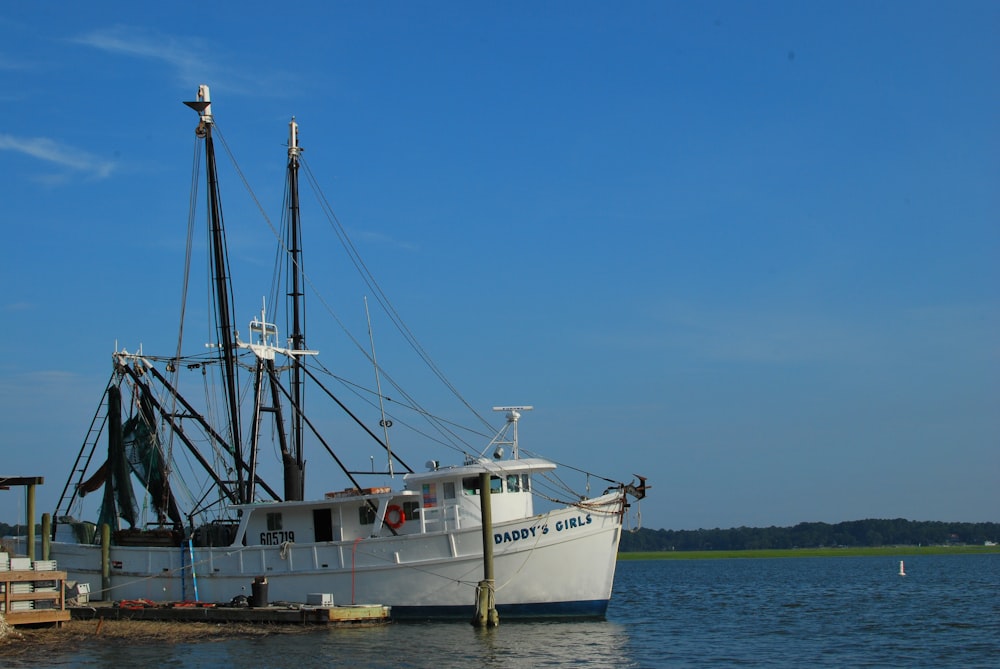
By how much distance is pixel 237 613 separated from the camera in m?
26.6

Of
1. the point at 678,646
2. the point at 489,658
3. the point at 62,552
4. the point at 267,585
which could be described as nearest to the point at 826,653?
the point at 678,646

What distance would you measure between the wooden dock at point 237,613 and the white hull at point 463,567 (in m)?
0.98

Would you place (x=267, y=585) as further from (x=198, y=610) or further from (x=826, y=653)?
(x=826, y=653)

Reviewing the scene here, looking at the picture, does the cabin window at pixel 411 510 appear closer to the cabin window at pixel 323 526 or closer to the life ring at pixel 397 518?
the life ring at pixel 397 518

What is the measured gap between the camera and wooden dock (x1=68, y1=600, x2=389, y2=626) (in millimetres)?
25922

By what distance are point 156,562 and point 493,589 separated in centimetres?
1165

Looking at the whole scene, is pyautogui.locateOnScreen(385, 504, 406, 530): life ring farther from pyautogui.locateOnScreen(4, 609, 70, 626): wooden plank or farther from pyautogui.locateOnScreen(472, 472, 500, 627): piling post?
pyautogui.locateOnScreen(4, 609, 70, 626): wooden plank


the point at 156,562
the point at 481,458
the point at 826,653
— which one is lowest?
the point at 826,653

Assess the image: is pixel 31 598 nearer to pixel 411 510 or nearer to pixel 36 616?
pixel 36 616

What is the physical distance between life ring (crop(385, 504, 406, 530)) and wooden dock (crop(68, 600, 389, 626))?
7.03 feet

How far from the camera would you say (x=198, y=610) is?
89.3 ft

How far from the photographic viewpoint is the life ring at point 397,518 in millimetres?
28531

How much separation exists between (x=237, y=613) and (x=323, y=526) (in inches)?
157

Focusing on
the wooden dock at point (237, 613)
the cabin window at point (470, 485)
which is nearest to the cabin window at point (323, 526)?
the wooden dock at point (237, 613)
